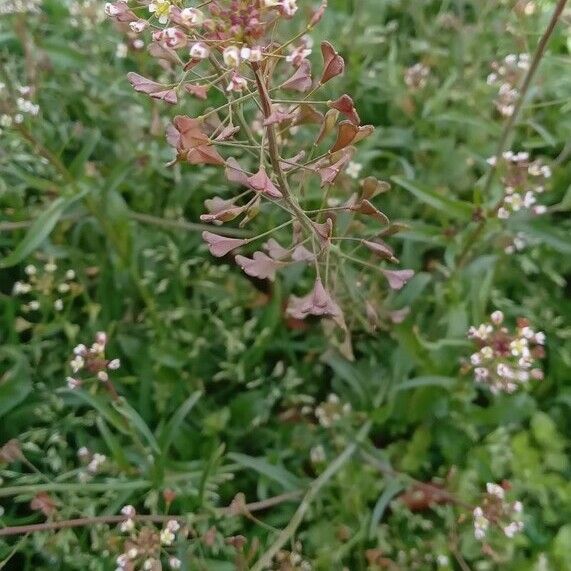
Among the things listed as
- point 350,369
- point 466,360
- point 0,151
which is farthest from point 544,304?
point 0,151

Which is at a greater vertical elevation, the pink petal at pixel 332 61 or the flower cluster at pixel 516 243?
the pink petal at pixel 332 61

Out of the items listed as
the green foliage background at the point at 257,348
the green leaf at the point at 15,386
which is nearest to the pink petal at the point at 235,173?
the green foliage background at the point at 257,348

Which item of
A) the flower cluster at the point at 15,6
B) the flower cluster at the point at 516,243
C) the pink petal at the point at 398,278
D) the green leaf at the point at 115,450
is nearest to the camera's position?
the pink petal at the point at 398,278

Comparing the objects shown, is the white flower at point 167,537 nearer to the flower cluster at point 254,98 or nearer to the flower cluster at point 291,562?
the flower cluster at point 291,562

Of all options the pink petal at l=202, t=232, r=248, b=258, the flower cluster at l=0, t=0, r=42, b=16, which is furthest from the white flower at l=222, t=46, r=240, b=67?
the flower cluster at l=0, t=0, r=42, b=16

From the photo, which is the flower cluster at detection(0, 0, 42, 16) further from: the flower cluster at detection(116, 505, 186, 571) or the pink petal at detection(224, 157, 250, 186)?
the flower cluster at detection(116, 505, 186, 571)

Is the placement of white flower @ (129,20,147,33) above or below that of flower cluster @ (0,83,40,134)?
above

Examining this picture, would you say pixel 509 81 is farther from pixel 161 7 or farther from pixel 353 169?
pixel 161 7
